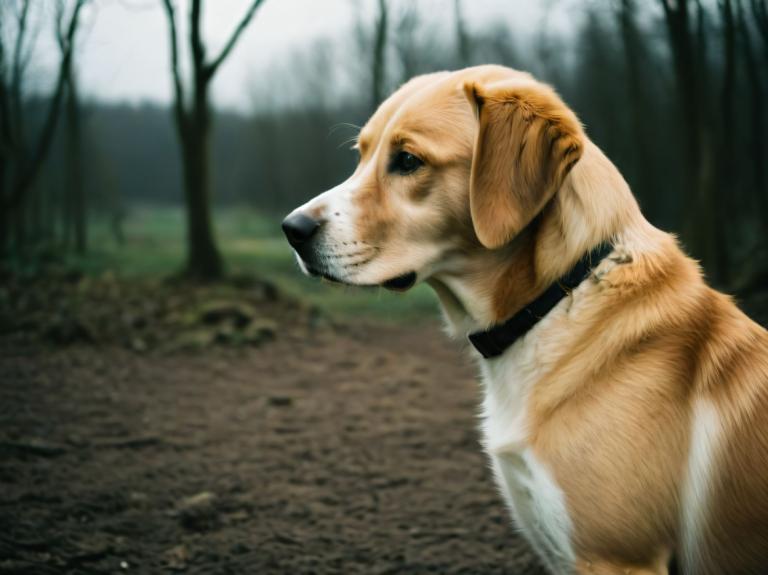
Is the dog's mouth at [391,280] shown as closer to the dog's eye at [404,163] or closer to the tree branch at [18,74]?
the dog's eye at [404,163]

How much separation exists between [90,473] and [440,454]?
2580 millimetres

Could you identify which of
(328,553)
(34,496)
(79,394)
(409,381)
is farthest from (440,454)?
(79,394)

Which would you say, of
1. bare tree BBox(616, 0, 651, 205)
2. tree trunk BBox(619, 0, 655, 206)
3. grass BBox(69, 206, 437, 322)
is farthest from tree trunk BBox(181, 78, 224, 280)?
tree trunk BBox(619, 0, 655, 206)

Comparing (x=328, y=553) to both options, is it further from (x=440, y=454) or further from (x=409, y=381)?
(x=409, y=381)

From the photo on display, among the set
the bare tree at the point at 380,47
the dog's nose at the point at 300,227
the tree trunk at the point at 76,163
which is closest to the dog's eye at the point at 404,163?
the dog's nose at the point at 300,227

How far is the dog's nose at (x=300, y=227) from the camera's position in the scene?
245cm

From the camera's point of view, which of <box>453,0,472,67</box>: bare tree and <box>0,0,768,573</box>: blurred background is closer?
<box>0,0,768,573</box>: blurred background

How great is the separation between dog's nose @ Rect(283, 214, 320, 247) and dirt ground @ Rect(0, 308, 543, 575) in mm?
1907

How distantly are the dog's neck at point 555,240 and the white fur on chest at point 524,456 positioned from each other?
147 mm

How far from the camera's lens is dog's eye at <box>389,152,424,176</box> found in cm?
252

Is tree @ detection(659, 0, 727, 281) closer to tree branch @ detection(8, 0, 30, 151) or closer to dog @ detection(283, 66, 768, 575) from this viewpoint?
dog @ detection(283, 66, 768, 575)

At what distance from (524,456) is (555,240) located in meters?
0.78

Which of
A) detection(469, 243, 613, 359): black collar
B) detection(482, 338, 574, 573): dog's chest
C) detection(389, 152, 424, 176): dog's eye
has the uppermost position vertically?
detection(389, 152, 424, 176): dog's eye

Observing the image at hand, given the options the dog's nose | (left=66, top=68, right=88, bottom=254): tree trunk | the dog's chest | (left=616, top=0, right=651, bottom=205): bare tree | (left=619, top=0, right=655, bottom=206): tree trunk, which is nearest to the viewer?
the dog's chest
